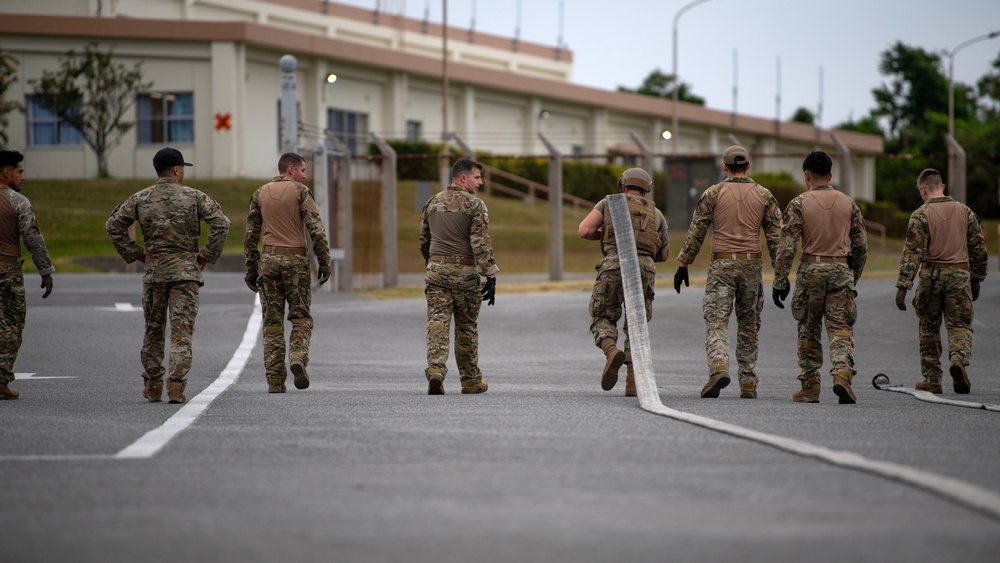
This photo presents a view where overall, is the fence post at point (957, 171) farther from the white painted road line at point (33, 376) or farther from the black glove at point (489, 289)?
the white painted road line at point (33, 376)

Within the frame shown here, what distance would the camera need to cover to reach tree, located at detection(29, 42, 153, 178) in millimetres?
44938

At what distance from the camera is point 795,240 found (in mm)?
11219

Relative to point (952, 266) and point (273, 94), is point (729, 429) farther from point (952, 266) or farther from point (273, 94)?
point (273, 94)

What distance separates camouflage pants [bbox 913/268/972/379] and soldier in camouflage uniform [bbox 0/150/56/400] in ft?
24.4

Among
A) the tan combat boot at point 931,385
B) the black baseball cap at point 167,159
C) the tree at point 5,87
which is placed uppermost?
the tree at point 5,87

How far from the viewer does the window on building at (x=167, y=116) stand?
4753 cm

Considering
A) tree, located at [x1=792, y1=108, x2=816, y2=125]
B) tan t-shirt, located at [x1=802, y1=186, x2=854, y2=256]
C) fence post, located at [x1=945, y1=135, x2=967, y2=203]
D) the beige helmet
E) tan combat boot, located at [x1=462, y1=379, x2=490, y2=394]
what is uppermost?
tree, located at [x1=792, y1=108, x2=816, y2=125]

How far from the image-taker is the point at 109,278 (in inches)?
1168

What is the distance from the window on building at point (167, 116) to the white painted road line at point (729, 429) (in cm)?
3815

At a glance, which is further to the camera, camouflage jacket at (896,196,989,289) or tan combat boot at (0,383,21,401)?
camouflage jacket at (896,196,989,289)

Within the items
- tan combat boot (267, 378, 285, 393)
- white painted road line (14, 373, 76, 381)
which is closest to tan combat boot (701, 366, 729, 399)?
tan combat boot (267, 378, 285, 393)

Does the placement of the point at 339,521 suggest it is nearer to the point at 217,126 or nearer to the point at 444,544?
the point at 444,544

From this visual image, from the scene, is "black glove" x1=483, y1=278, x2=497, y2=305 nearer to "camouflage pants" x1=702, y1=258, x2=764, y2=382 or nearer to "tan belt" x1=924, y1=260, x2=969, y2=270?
"camouflage pants" x1=702, y1=258, x2=764, y2=382

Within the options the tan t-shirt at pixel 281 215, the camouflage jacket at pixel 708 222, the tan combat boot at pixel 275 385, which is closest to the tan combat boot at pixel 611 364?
the camouflage jacket at pixel 708 222
